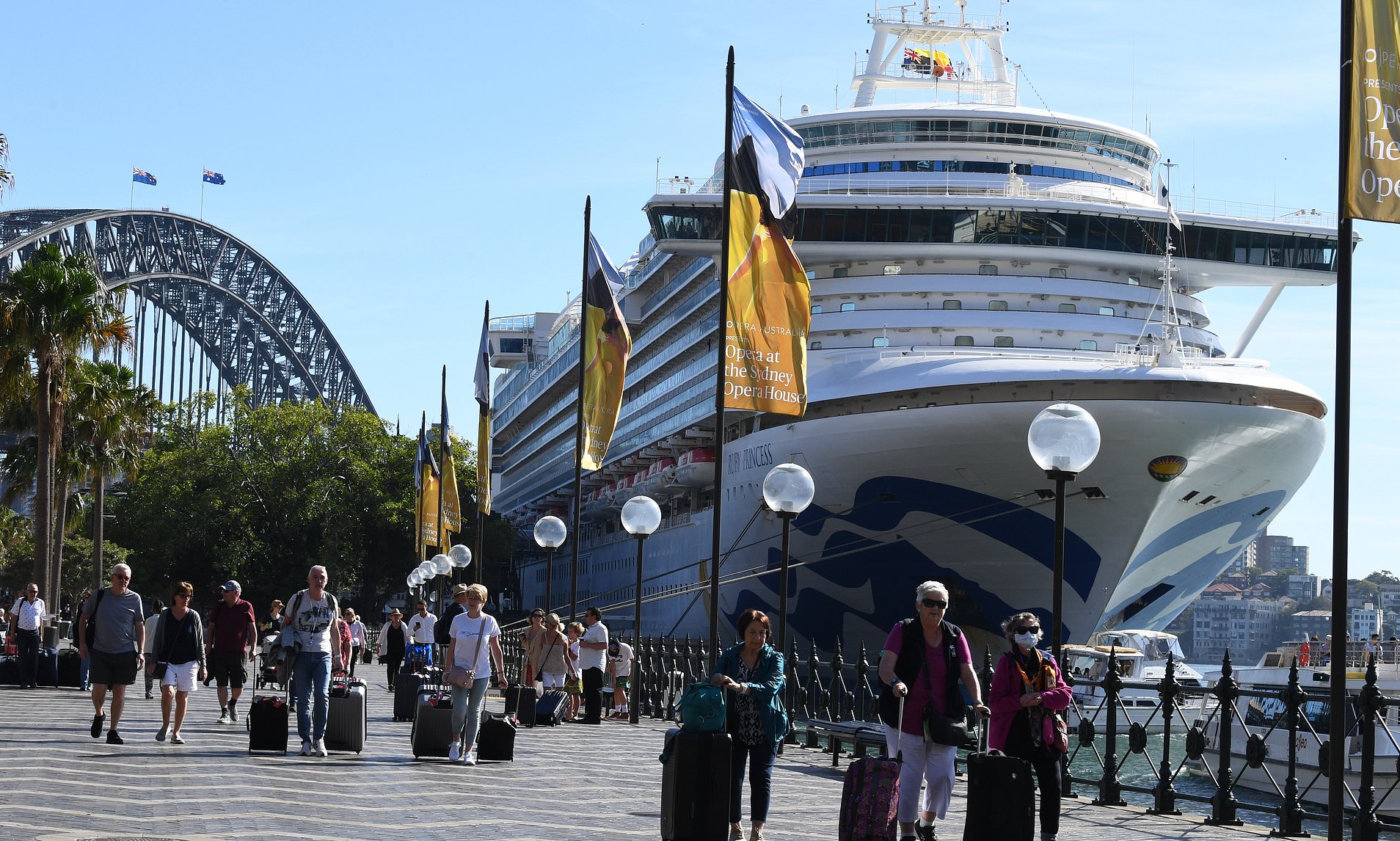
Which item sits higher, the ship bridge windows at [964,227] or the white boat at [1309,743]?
the ship bridge windows at [964,227]

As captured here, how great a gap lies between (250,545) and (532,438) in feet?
43.8

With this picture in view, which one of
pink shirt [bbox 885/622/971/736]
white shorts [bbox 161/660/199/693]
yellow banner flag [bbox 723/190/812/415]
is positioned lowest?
white shorts [bbox 161/660/199/693]

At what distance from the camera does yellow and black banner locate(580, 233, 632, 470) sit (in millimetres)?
22328

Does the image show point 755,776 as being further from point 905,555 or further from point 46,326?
point 46,326

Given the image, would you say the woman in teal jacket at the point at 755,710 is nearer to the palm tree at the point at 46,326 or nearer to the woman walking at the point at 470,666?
the woman walking at the point at 470,666

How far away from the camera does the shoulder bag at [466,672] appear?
14.9m

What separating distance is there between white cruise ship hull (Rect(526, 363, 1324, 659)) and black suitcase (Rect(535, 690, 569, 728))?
10.2 m

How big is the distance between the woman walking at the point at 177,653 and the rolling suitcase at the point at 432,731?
2170mm

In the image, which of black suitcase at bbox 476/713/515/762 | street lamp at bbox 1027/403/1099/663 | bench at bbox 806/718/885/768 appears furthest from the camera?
black suitcase at bbox 476/713/515/762

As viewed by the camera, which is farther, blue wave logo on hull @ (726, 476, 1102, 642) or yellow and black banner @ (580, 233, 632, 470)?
blue wave logo on hull @ (726, 476, 1102, 642)

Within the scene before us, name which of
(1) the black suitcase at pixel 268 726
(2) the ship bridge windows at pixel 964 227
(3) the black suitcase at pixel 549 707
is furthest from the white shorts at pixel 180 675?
(2) the ship bridge windows at pixel 964 227

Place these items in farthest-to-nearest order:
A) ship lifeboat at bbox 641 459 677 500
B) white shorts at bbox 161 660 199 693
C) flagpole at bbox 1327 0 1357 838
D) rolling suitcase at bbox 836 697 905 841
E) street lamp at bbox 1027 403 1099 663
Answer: ship lifeboat at bbox 641 459 677 500 < white shorts at bbox 161 660 199 693 < street lamp at bbox 1027 403 1099 663 < rolling suitcase at bbox 836 697 905 841 < flagpole at bbox 1327 0 1357 838

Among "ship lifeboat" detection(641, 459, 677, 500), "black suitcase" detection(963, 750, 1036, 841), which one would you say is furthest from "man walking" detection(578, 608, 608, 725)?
"ship lifeboat" detection(641, 459, 677, 500)

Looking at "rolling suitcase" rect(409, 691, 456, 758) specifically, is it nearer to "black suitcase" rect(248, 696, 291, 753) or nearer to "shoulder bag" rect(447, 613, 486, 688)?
"shoulder bag" rect(447, 613, 486, 688)
